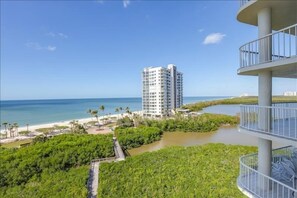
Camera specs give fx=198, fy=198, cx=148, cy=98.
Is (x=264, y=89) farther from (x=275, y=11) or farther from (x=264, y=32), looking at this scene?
(x=275, y=11)

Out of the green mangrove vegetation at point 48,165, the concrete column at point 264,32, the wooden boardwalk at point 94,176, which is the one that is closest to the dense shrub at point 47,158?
the green mangrove vegetation at point 48,165

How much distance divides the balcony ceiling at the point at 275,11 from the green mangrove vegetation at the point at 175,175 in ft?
24.6

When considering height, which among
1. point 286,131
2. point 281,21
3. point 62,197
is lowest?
point 62,197

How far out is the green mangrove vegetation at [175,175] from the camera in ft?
32.0

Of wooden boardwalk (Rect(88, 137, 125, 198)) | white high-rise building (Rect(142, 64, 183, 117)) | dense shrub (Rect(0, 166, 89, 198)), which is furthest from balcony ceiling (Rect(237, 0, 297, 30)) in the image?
white high-rise building (Rect(142, 64, 183, 117))

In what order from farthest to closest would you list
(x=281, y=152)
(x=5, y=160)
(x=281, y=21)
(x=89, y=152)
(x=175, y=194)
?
(x=89, y=152) < (x=5, y=160) < (x=175, y=194) < (x=281, y=152) < (x=281, y=21)

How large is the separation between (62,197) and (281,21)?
36.9ft

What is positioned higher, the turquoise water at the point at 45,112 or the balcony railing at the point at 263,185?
the balcony railing at the point at 263,185

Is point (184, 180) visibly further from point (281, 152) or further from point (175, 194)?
point (281, 152)

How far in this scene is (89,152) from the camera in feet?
54.0

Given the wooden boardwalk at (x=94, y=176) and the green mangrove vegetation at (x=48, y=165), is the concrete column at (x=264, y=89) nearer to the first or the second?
the green mangrove vegetation at (x=48, y=165)

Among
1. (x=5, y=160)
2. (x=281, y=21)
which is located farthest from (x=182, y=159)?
(x=5, y=160)

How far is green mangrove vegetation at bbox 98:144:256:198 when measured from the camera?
977 centimetres

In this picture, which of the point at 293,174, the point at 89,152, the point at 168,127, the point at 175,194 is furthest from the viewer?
the point at 168,127
